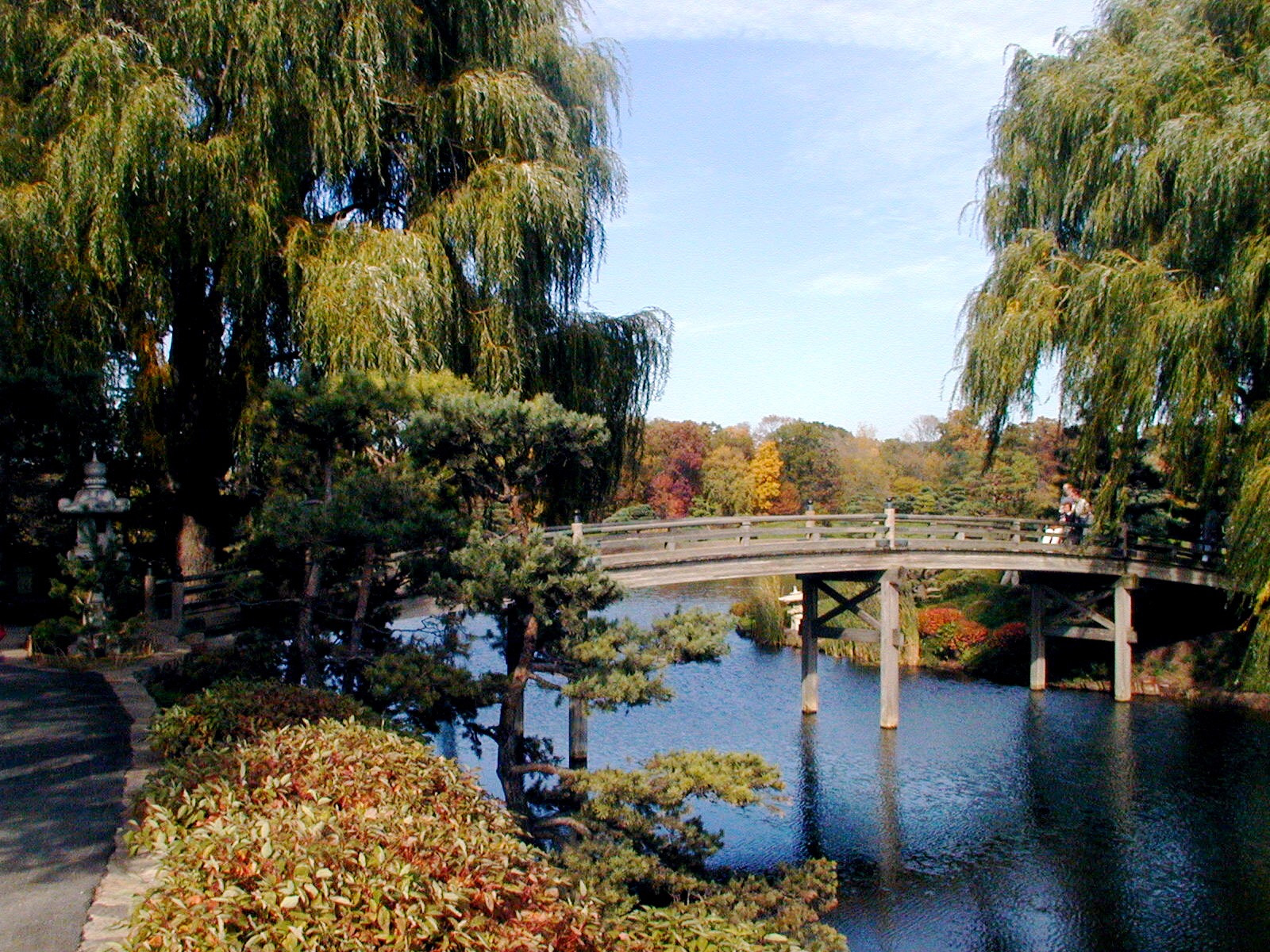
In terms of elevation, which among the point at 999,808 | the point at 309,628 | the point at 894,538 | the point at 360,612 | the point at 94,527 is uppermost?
the point at 94,527

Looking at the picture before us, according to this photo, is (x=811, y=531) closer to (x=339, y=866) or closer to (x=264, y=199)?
(x=264, y=199)

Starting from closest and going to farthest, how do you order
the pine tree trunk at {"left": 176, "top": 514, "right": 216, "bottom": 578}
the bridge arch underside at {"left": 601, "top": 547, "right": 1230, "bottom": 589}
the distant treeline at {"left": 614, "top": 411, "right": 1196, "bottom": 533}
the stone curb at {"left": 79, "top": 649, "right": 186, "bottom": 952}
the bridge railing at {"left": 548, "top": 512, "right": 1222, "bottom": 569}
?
the stone curb at {"left": 79, "top": 649, "right": 186, "bottom": 952}
the pine tree trunk at {"left": 176, "top": 514, "right": 216, "bottom": 578}
the bridge arch underside at {"left": 601, "top": 547, "right": 1230, "bottom": 589}
the bridge railing at {"left": 548, "top": 512, "right": 1222, "bottom": 569}
the distant treeline at {"left": 614, "top": 411, "right": 1196, "bottom": 533}

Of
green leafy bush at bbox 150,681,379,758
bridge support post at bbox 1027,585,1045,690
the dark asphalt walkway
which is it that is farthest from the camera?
bridge support post at bbox 1027,585,1045,690

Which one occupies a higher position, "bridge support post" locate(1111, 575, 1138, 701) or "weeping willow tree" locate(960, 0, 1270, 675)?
"weeping willow tree" locate(960, 0, 1270, 675)

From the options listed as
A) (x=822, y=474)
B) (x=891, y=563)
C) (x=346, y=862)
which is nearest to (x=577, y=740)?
(x=891, y=563)

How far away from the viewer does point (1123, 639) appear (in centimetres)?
1931

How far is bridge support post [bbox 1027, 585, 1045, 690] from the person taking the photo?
65.7ft

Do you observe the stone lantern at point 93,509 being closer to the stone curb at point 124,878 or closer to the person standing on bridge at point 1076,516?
the stone curb at point 124,878

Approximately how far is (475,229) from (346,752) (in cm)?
845

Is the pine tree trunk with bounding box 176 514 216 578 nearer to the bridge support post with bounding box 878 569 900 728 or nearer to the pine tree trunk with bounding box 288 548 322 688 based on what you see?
the pine tree trunk with bounding box 288 548 322 688

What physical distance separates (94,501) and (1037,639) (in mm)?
16259

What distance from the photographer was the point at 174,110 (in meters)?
11.6

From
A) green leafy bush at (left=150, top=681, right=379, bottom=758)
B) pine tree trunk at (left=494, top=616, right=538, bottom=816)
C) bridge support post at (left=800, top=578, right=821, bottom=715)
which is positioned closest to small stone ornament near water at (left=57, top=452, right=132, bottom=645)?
green leafy bush at (left=150, top=681, right=379, bottom=758)

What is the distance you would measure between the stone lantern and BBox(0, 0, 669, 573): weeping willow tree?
119 centimetres
